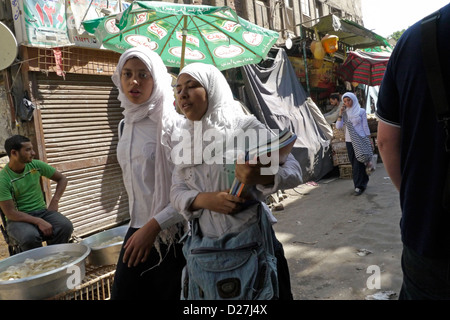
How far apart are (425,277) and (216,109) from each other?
109cm

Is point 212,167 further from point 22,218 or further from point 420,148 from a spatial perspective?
point 22,218

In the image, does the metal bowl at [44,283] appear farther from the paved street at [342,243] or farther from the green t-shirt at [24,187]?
the paved street at [342,243]

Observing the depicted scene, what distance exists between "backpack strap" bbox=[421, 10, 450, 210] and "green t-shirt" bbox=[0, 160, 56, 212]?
12.2ft

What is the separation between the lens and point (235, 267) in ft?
4.63

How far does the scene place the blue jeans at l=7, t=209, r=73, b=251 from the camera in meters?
3.22

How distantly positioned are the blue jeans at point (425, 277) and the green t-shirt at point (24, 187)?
142 inches

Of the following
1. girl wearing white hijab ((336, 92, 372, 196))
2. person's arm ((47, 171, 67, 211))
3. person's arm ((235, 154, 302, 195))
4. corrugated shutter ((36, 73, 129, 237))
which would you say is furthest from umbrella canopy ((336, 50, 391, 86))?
person's arm ((235, 154, 302, 195))

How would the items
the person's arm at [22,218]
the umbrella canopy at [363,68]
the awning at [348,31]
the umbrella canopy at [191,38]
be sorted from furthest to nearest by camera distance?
the umbrella canopy at [363,68], the awning at [348,31], the umbrella canopy at [191,38], the person's arm at [22,218]

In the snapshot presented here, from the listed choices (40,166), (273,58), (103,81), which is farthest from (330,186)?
(40,166)

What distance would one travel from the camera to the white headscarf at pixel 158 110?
1799 millimetres

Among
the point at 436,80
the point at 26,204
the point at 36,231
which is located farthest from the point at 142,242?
the point at 26,204

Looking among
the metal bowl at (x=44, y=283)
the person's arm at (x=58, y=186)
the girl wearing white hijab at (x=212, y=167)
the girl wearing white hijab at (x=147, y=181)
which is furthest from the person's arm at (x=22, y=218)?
the girl wearing white hijab at (x=212, y=167)

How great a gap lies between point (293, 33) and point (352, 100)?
4.93 m

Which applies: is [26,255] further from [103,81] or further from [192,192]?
[103,81]
